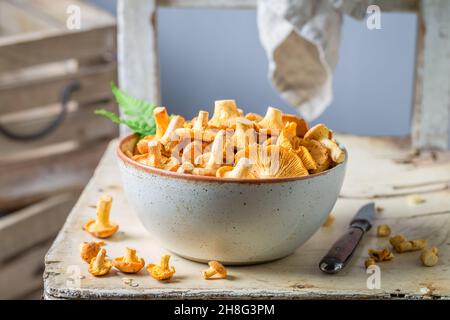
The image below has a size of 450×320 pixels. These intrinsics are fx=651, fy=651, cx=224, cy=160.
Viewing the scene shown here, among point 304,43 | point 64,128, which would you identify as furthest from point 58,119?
point 304,43

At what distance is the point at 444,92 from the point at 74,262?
685 millimetres

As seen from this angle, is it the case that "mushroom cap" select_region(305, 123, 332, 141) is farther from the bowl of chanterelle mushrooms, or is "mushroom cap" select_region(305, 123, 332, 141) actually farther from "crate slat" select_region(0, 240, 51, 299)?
"crate slat" select_region(0, 240, 51, 299)

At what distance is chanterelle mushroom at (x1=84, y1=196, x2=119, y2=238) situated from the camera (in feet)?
2.40

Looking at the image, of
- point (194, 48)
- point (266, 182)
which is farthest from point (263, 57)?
point (266, 182)

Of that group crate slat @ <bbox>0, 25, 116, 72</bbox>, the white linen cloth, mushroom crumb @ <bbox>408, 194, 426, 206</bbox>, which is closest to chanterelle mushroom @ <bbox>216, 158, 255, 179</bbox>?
mushroom crumb @ <bbox>408, 194, 426, 206</bbox>

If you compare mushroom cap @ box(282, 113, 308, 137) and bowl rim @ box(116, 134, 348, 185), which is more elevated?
mushroom cap @ box(282, 113, 308, 137)

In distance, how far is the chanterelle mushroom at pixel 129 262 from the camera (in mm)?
644

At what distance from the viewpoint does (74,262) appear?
0.67 m

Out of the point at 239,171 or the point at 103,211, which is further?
the point at 103,211

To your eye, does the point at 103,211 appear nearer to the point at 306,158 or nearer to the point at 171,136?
the point at 171,136

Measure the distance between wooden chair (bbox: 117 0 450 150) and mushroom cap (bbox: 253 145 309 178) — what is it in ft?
1.49

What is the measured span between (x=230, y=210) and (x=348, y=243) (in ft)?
0.50

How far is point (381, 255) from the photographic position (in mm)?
680

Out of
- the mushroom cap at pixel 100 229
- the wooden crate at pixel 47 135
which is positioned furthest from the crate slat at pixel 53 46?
the mushroom cap at pixel 100 229
